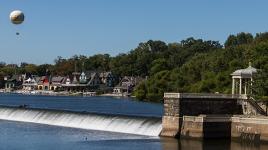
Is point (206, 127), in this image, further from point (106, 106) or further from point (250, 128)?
point (106, 106)

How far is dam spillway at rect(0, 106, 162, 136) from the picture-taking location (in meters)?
64.2

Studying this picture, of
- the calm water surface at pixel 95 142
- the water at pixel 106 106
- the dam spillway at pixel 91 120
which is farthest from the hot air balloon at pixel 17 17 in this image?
the water at pixel 106 106

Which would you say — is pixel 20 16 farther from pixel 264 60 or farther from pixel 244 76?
pixel 264 60

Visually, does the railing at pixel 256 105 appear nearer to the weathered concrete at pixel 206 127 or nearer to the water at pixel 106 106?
the weathered concrete at pixel 206 127

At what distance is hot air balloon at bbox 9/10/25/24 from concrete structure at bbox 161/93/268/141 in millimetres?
20412

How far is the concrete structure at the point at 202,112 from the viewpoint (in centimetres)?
5841

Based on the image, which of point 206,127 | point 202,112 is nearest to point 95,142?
point 206,127

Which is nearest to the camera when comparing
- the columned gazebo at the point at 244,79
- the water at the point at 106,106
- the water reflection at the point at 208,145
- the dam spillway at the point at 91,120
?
the water reflection at the point at 208,145

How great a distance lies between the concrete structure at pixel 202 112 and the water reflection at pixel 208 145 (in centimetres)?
92

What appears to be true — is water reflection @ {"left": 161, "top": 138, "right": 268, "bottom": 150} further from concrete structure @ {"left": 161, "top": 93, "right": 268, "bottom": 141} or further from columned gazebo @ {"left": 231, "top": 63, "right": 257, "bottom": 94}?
columned gazebo @ {"left": 231, "top": 63, "right": 257, "bottom": 94}

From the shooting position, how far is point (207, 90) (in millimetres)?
112188

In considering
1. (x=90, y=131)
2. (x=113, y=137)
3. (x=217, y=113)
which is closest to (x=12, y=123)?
(x=90, y=131)

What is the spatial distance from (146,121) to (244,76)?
10921 millimetres

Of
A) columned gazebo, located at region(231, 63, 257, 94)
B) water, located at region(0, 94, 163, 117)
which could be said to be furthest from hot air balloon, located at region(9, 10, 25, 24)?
water, located at region(0, 94, 163, 117)
